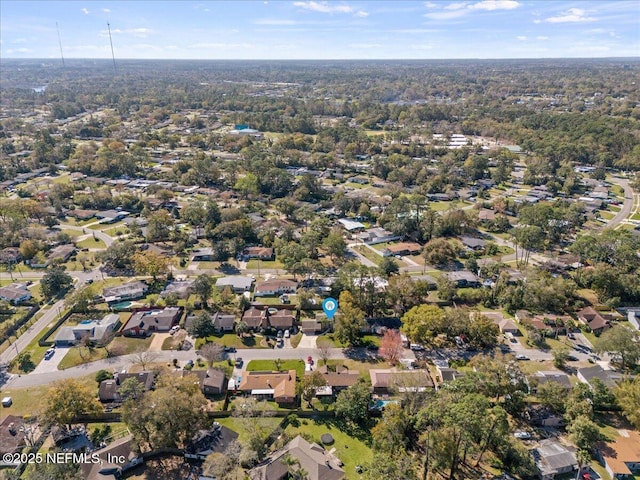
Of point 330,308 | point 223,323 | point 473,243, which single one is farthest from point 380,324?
point 473,243

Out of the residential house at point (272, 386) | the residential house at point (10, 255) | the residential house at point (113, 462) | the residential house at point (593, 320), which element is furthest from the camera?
the residential house at point (10, 255)

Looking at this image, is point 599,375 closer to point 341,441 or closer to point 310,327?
point 341,441

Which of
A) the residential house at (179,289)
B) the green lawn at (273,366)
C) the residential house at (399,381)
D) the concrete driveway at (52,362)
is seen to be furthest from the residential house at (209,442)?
the residential house at (179,289)

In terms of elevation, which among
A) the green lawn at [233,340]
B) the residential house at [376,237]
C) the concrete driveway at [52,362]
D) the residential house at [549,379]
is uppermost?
the residential house at [376,237]

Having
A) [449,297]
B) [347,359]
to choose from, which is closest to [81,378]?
[347,359]

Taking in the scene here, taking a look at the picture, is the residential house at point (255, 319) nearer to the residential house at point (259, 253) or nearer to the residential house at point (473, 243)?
the residential house at point (259, 253)
